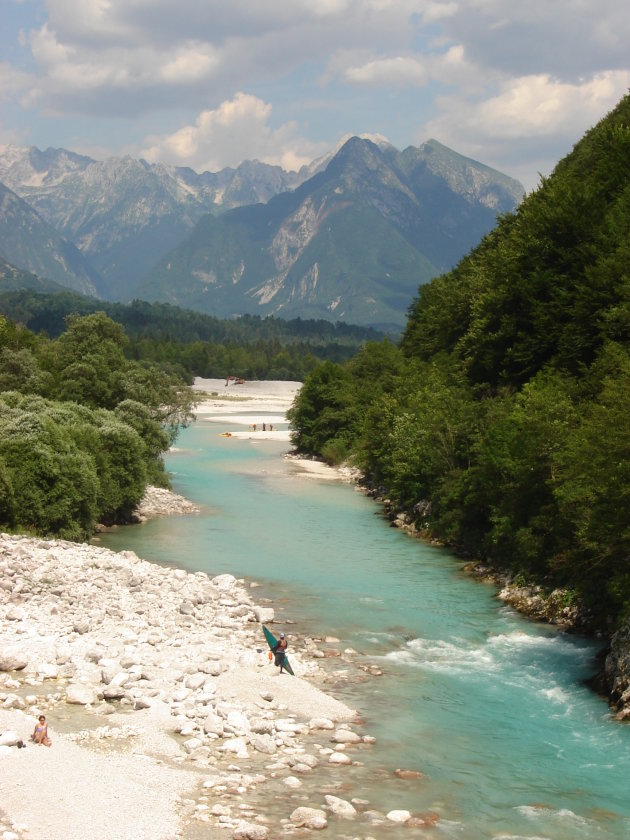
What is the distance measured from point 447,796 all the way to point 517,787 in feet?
6.01

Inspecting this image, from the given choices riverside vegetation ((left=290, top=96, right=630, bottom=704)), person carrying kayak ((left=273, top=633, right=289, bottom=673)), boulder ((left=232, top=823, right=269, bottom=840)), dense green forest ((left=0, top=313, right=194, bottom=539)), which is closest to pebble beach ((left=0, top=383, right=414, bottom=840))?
boulder ((left=232, top=823, right=269, bottom=840))

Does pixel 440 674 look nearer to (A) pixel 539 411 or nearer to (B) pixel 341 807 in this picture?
(B) pixel 341 807

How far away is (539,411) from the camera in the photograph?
138 feet

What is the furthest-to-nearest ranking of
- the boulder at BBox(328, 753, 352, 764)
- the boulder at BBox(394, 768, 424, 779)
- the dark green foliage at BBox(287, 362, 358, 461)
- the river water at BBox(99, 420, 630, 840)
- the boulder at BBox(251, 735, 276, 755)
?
1. the dark green foliage at BBox(287, 362, 358, 461)
2. the boulder at BBox(251, 735, 276, 755)
3. the boulder at BBox(328, 753, 352, 764)
4. the boulder at BBox(394, 768, 424, 779)
5. the river water at BBox(99, 420, 630, 840)

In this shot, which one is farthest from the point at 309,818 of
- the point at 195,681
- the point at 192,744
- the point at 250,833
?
the point at 195,681

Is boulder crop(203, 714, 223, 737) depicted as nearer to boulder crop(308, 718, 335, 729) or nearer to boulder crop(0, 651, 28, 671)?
boulder crop(308, 718, 335, 729)

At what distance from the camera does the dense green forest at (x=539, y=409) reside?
104ft

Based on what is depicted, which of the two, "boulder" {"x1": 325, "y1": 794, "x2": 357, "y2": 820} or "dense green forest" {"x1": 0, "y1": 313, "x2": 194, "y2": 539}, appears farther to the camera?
"dense green forest" {"x1": 0, "y1": 313, "x2": 194, "y2": 539}

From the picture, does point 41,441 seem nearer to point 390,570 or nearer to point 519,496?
point 390,570

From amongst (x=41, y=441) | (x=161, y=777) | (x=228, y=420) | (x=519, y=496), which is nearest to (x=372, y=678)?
(x=161, y=777)

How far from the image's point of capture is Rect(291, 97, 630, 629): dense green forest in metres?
31.8

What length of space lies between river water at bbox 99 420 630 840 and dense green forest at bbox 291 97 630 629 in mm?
2757

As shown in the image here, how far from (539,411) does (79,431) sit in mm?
24632

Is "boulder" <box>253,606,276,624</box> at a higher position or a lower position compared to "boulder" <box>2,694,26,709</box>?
lower
